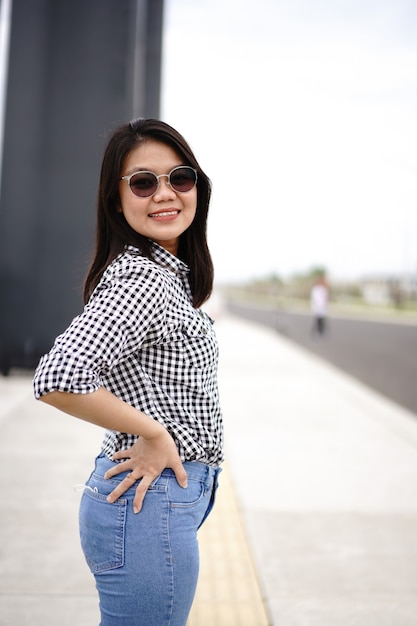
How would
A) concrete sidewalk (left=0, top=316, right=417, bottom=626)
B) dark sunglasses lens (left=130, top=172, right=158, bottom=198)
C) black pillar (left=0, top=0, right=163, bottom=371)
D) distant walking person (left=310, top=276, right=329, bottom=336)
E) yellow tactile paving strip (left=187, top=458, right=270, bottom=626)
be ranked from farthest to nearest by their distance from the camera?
1. distant walking person (left=310, top=276, right=329, bottom=336)
2. black pillar (left=0, top=0, right=163, bottom=371)
3. concrete sidewalk (left=0, top=316, right=417, bottom=626)
4. yellow tactile paving strip (left=187, top=458, right=270, bottom=626)
5. dark sunglasses lens (left=130, top=172, right=158, bottom=198)

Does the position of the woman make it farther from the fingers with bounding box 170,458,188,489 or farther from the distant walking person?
the distant walking person

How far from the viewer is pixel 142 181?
1482mm

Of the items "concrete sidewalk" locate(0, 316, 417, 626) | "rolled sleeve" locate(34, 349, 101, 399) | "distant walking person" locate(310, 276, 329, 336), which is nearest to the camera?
"rolled sleeve" locate(34, 349, 101, 399)

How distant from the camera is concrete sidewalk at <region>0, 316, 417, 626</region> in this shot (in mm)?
2750

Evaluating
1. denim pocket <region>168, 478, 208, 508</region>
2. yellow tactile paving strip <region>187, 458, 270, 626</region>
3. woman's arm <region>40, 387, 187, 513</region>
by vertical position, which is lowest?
yellow tactile paving strip <region>187, 458, 270, 626</region>

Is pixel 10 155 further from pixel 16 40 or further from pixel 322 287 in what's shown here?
pixel 322 287

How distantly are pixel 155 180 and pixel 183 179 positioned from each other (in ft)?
0.24

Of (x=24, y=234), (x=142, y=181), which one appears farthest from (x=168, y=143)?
(x=24, y=234)

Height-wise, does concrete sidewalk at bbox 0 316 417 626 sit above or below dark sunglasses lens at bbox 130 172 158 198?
below

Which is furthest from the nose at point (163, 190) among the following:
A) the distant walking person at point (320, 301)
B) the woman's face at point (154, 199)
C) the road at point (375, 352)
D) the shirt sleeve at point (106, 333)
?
the distant walking person at point (320, 301)

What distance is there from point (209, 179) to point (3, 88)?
783 cm

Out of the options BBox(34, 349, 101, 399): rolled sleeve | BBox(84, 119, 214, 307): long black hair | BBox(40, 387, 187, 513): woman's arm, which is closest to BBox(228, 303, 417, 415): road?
BBox(84, 119, 214, 307): long black hair

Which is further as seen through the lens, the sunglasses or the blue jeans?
the sunglasses

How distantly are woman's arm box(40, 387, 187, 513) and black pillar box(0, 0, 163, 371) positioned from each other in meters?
7.31
